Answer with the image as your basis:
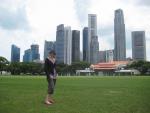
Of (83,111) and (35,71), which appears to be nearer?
(83,111)

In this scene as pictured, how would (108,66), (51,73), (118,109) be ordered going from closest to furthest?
(118,109)
(51,73)
(108,66)

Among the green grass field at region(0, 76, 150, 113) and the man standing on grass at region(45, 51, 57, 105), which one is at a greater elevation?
Answer: the man standing on grass at region(45, 51, 57, 105)

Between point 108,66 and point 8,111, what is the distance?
18363cm

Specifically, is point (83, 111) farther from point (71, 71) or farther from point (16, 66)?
point (71, 71)

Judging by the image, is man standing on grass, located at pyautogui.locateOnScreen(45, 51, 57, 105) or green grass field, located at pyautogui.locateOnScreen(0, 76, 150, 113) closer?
green grass field, located at pyautogui.locateOnScreen(0, 76, 150, 113)

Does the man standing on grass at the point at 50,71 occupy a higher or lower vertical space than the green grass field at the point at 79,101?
higher

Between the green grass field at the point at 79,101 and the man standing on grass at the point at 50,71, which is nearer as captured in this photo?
the green grass field at the point at 79,101

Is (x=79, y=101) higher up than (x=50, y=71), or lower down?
lower down

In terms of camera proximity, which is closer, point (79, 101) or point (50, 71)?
point (50, 71)

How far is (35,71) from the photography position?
156500 mm

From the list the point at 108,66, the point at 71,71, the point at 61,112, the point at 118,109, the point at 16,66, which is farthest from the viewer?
the point at 108,66

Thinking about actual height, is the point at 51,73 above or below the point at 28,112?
above

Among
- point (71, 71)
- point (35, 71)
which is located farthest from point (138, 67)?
point (35, 71)

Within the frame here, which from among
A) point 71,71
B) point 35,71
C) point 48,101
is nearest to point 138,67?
point 71,71
